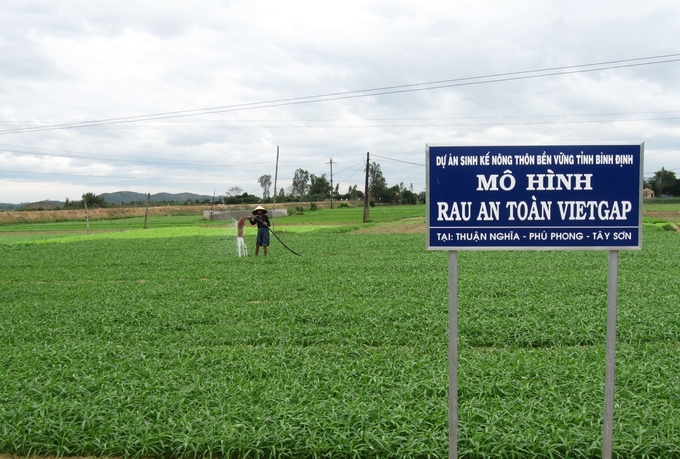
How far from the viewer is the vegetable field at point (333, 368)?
4266 mm

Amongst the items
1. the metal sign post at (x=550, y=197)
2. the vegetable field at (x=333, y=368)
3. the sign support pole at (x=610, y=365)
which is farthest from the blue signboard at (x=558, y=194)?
the vegetable field at (x=333, y=368)

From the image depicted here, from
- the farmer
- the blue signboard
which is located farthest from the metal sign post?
the farmer

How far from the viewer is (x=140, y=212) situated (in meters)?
83.0

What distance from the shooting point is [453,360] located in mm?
3746

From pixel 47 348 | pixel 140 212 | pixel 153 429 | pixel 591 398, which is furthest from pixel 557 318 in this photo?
pixel 140 212

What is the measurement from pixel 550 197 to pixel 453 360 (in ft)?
4.15

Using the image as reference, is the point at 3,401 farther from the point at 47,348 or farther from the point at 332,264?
the point at 332,264

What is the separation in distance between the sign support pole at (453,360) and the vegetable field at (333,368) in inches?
17.7

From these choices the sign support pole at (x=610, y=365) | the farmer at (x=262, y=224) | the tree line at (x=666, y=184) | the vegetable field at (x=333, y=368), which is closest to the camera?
the sign support pole at (x=610, y=365)

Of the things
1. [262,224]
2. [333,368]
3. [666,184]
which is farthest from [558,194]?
[666,184]

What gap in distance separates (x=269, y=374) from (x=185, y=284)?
756 cm

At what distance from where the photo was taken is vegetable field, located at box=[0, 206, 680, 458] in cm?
427

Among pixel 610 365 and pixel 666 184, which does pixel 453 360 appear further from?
pixel 666 184

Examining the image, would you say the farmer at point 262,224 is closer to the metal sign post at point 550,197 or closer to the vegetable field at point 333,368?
the vegetable field at point 333,368
